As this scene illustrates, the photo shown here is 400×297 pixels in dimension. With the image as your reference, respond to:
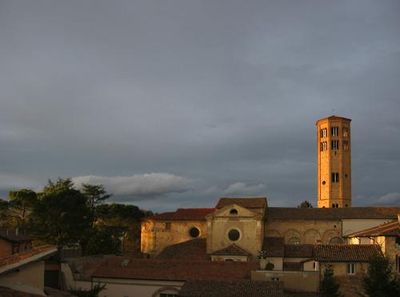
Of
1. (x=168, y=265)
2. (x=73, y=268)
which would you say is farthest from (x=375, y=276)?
(x=73, y=268)

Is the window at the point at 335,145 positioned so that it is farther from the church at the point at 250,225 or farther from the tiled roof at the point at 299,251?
the tiled roof at the point at 299,251

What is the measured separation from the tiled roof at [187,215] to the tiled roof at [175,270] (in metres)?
20.9

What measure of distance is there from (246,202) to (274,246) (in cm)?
838

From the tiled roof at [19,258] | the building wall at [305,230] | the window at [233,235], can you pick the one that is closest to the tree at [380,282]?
the tiled roof at [19,258]

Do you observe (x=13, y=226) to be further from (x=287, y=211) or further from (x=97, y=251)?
(x=287, y=211)

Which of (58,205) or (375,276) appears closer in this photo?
(375,276)

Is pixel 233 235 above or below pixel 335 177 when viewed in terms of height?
below

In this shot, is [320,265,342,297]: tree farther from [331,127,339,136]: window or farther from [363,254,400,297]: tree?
[331,127,339,136]: window

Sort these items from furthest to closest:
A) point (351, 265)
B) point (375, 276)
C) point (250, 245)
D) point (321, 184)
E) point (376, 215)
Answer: point (321, 184), point (376, 215), point (250, 245), point (351, 265), point (375, 276)

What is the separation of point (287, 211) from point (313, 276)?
24860 millimetres

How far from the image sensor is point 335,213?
62031 mm

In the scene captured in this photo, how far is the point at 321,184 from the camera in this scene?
90.6m

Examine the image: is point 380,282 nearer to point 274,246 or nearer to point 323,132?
point 274,246

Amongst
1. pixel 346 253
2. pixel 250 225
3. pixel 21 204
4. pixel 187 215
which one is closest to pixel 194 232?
pixel 187 215
